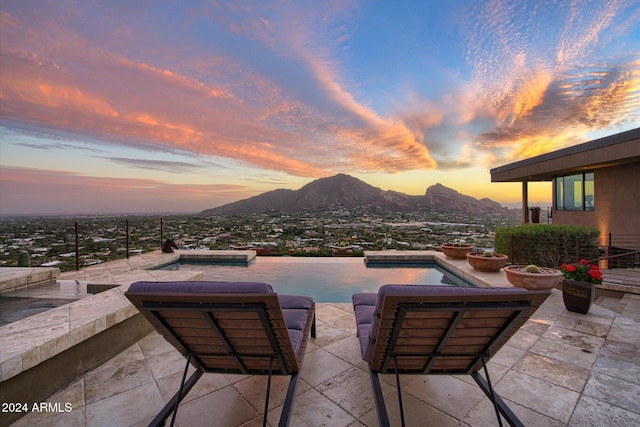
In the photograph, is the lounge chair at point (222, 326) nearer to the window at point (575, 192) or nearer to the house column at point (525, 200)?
the window at point (575, 192)

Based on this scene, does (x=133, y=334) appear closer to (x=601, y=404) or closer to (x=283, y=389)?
(x=283, y=389)

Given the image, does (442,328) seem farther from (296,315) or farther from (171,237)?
(171,237)

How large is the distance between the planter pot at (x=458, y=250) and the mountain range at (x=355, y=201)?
1421cm

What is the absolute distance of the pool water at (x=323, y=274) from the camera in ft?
21.3

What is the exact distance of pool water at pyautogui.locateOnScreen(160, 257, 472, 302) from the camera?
651cm

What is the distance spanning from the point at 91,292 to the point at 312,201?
71.1 feet

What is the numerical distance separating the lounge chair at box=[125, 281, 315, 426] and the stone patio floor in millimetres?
352

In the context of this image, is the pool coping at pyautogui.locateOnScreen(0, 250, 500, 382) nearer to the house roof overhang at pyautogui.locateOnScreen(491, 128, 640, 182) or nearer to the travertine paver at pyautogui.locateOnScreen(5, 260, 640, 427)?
the travertine paver at pyautogui.locateOnScreen(5, 260, 640, 427)

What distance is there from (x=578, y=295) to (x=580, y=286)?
0.13 meters

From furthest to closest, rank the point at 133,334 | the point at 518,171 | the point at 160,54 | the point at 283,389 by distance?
the point at 518,171
the point at 160,54
the point at 133,334
the point at 283,389

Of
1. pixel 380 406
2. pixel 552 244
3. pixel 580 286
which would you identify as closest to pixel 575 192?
pixel 552 244

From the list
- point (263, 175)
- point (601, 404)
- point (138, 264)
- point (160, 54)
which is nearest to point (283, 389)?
point (601, 404)

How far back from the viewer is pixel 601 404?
81.8 inches

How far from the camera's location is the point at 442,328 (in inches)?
65.3
